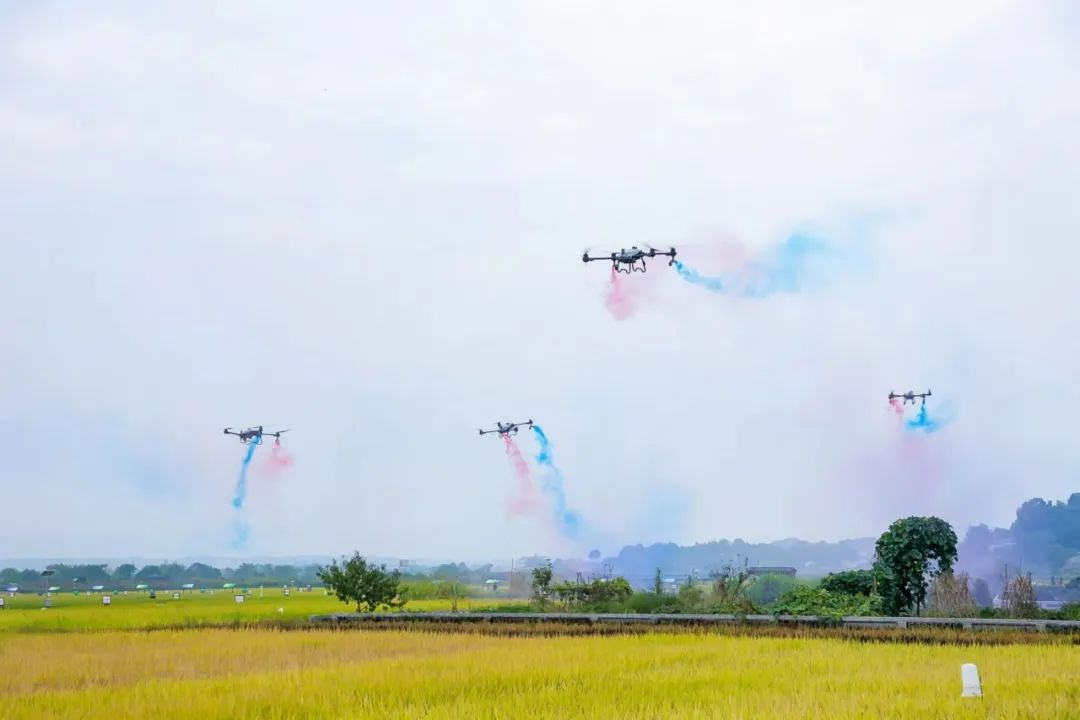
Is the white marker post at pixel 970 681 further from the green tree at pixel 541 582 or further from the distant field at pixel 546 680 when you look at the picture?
the green tree at pixel 541 582

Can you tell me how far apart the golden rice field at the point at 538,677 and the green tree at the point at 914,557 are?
363 inches

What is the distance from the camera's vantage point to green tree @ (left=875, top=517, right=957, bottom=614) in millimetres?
31703

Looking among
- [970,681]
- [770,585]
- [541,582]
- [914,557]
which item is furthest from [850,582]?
[770,585]

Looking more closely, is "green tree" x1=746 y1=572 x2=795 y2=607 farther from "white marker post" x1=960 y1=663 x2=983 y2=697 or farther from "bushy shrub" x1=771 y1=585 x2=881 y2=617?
"white marker post" x1=960 y1=663 x2=983 y2=697

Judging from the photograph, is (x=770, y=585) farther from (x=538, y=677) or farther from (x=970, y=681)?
(x=970, y=681)

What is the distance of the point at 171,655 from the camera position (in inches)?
854

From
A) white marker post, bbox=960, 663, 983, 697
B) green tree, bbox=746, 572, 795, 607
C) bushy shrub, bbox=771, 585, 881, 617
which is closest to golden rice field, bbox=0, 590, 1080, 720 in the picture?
white marker post, bbox=960, 663, 983, 697

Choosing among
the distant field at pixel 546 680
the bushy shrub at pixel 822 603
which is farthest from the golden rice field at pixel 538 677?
the bushy shrub at pixel 822 603

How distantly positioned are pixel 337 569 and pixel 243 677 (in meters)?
22.9

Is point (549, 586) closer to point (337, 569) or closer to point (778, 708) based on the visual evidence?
point (337, 569)

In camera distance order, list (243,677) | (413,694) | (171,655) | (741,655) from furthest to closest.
A: (171,655), (741,655), (243,677), (413,694)

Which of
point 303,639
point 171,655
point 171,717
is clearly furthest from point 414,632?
point 171,717

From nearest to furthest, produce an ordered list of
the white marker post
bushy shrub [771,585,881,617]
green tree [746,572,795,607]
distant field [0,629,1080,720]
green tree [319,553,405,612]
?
the white marker post, distant field [0,629,1080,720], bushy shrub [771,585,881,617], green tree [319,553,405,612], green tree [746,572,795,607]

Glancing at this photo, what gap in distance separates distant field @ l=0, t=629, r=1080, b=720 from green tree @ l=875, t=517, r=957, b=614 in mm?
10866
